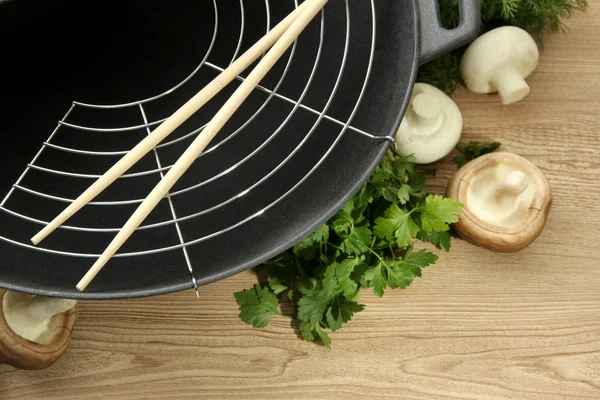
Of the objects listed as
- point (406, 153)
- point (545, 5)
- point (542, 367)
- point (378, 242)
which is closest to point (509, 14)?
point (545, 5)

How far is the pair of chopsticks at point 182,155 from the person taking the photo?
59cm

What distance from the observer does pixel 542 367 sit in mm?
948

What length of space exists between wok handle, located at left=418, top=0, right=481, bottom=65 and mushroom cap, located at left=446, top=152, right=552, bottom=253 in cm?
35

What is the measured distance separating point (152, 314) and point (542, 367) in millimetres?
614

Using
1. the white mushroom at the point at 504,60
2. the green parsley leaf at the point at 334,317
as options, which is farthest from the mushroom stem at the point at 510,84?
the green parsley leaf at the point at 334,317

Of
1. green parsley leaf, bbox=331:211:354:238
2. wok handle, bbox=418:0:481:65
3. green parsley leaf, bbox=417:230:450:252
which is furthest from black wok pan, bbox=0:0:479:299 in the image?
green parsley leaf, bbox=417:230:450:252

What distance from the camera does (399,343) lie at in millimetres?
956

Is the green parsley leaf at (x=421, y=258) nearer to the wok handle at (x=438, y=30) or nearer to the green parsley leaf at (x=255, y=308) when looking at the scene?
the green parsley leaf at (x=255, y=308)

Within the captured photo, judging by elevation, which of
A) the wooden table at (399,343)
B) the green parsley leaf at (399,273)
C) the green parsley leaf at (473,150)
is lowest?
the wooden table at (399,343)

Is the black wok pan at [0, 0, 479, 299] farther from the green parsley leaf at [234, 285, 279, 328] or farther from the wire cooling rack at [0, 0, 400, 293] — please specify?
the green parsley leaf at [234, 285, 279, 328]

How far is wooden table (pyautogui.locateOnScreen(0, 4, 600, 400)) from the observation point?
0.94 metres

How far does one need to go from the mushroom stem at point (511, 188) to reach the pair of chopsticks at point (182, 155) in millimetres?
432

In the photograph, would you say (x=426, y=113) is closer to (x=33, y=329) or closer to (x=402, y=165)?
(x=402, y=165)

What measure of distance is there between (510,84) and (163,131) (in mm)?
622
